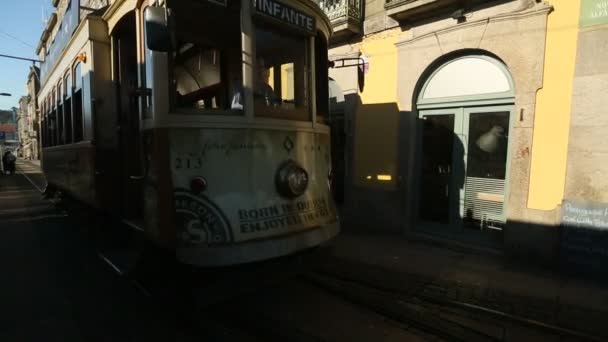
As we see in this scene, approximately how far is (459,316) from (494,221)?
2802 millimetres

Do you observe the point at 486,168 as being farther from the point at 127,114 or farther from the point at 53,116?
the point at 53,116

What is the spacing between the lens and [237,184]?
2.91 meters

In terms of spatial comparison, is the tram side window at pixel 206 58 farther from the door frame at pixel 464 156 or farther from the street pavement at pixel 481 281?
the door frame at pixel 464 156

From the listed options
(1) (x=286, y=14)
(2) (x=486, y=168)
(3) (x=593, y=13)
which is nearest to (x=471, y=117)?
(2) (x=486, y=168)

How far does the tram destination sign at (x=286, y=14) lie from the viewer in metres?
2.99

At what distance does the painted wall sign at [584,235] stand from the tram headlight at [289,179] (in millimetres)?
3950

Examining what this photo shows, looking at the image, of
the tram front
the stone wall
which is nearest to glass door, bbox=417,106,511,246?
the stone wall

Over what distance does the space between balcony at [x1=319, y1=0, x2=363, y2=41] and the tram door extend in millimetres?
4463

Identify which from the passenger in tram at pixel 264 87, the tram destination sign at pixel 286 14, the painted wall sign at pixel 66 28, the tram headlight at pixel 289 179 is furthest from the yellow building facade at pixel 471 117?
the painted wall sign at pixel 66 28

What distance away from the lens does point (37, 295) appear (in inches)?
Answer: 153

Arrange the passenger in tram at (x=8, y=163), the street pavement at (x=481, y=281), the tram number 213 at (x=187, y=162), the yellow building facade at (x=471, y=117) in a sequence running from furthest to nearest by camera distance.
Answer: the passenger in tram at (x=8, y=163) → the yellow building facade at (x=471, y=117) → the street pavement at (x=481, y=281) → the tram number 213 at (x=187, y=162)

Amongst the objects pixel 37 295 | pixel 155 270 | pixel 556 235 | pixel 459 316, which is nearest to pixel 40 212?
pixel 37 295

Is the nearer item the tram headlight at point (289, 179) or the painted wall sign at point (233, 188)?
the painted wall sign at point (233, 188)

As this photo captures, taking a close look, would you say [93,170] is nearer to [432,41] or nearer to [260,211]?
[260,211]
